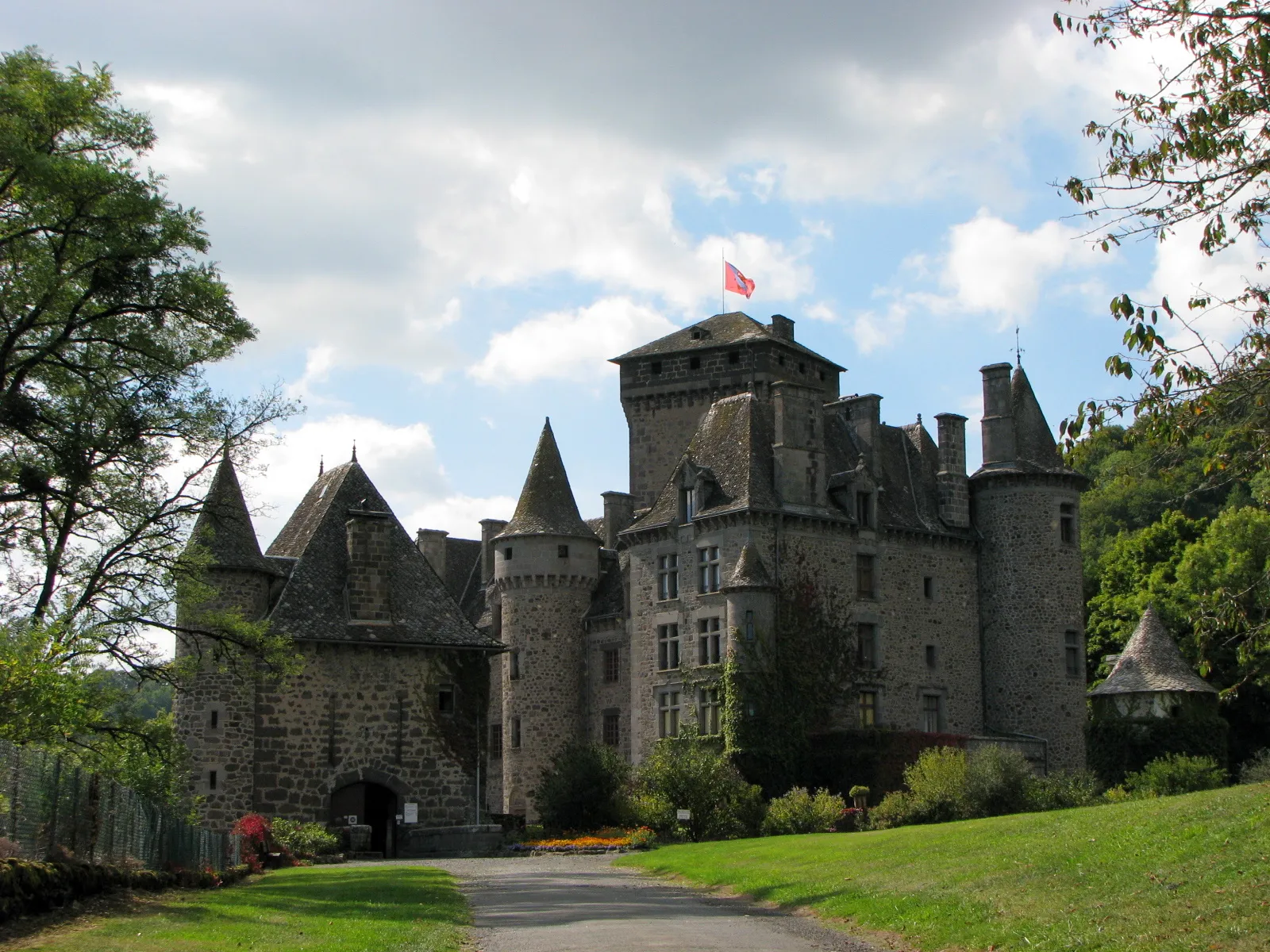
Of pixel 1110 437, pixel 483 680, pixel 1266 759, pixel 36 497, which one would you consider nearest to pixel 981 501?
pixel 1266 759

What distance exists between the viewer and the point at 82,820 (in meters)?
19.5

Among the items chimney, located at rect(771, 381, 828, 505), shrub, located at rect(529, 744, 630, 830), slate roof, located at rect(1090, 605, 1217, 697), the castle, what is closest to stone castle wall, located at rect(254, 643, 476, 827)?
the castle

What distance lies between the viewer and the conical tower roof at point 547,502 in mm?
52906

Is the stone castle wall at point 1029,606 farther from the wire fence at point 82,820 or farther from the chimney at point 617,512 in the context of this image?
the wire fence at point 82,820

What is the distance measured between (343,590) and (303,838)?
6578 mm

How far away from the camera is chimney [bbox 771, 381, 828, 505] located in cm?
4716

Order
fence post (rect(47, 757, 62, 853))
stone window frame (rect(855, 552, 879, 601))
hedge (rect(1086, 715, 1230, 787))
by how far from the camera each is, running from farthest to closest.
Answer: stone window frame (rect(855, 552, 879, 601)), hedge (rect(1086, 715, 1230, 787)), fence post (rect(47, 757, 62, 853))

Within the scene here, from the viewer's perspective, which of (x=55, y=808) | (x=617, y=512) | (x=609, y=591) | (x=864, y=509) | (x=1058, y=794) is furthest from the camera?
(x=617, y=512)

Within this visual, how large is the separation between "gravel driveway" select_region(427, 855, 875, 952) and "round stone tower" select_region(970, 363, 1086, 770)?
24.8 meters

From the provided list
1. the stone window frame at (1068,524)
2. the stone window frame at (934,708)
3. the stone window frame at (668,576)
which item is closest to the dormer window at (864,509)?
the stone window frame at (934,708)

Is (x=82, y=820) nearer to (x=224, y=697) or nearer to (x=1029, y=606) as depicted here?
(x=224, y=697)

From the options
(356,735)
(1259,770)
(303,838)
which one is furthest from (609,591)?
(1259,770)

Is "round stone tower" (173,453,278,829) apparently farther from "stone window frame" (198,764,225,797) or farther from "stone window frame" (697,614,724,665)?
"stone window frame" (697,614,724,665)

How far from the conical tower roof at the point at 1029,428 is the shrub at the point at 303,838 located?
27.3 metres
